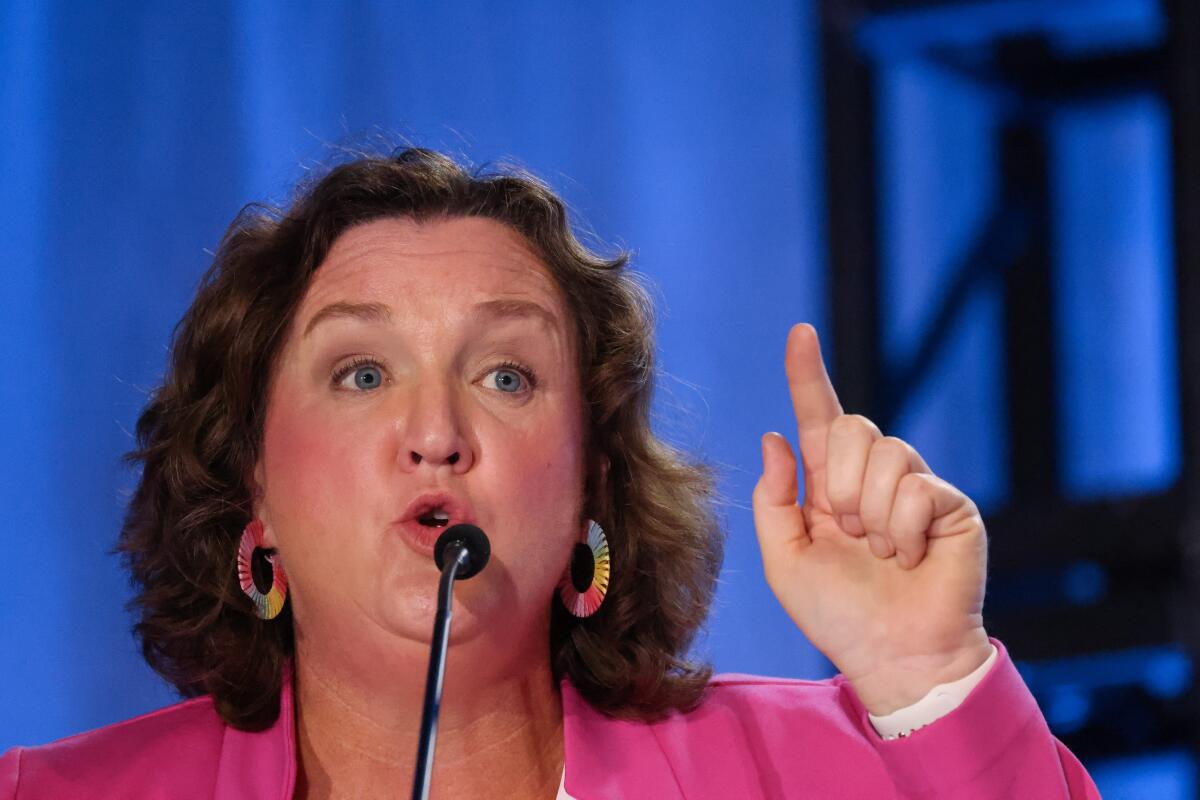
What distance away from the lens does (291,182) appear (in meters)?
2.65

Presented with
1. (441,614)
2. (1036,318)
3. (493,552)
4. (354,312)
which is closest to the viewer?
(441,614)

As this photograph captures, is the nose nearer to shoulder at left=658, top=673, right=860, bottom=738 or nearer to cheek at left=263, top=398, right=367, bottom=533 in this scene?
cheek at left=263, top=398, right=367, bottom=533

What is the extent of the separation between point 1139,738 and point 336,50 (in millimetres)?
1909

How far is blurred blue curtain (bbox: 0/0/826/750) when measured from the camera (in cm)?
252

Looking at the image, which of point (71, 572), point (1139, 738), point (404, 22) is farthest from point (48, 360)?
point (1139, 738)

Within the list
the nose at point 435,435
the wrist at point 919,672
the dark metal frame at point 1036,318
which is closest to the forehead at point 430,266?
the nose at point 435,435

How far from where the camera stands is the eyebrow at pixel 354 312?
207 cm

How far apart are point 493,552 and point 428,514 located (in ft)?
0.31

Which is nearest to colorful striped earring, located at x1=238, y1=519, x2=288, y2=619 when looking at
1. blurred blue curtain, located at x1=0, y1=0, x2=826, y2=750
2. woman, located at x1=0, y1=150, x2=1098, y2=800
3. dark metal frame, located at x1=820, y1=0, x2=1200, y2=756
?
woman, located at x1=0, y1=150, x2=1098, y2=800

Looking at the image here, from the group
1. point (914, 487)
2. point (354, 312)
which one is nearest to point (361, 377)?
point (354, 312)

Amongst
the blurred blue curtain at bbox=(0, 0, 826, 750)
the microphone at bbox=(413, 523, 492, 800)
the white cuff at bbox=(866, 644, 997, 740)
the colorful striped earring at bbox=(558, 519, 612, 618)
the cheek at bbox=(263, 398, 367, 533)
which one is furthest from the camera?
the blurred blue curtain at bbox=(0, 0, 826, 750)

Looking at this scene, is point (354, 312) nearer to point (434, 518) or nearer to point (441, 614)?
point (434, 518)

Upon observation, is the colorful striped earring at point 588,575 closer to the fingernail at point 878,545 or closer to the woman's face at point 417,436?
the woman's face at point 417,436

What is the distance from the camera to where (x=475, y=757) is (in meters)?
2.14
